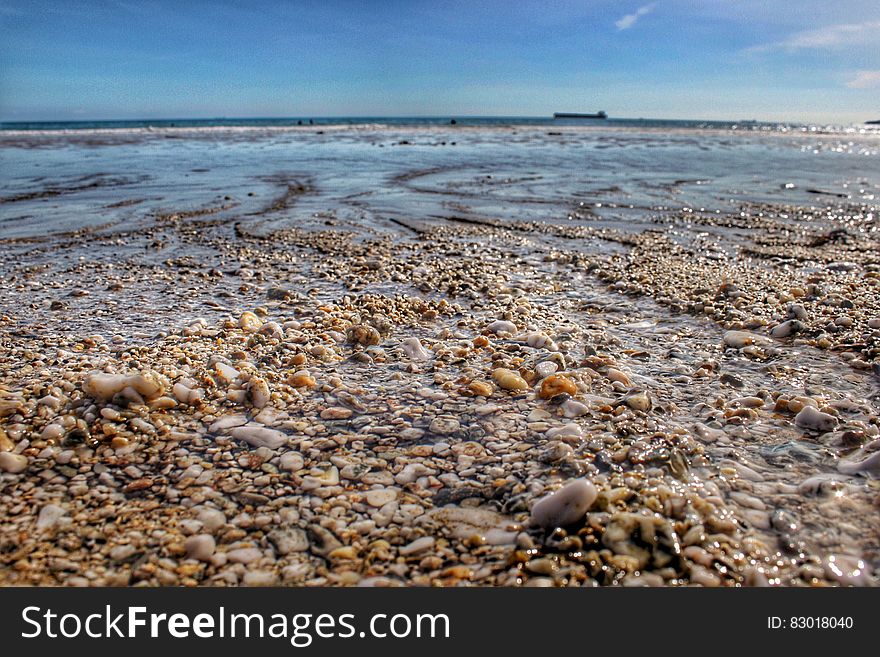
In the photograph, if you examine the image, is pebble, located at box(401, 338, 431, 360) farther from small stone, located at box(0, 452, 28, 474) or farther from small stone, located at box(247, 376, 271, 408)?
small stone, located at box(0, 452, 28, 474)

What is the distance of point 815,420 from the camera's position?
8.91ft

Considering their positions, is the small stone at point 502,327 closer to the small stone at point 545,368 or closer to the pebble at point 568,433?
the small stone at point 545,368

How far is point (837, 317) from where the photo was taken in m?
4.11

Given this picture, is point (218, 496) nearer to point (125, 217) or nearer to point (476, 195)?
point (125, 217)

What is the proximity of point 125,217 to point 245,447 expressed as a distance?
308 inches

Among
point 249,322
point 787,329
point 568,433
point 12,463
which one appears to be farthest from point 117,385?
Result: point 787,329

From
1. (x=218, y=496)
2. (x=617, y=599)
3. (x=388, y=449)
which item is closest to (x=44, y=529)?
(x=218, y=496)

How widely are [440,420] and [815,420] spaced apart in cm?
189

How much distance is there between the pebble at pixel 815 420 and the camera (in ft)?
8.83

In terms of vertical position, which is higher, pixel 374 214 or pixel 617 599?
pixel 374 214

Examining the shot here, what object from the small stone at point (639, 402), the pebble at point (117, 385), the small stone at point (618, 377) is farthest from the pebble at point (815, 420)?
the pebble at point (117, 385)

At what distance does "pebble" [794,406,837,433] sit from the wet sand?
0.01m

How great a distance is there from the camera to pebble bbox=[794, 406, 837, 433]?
2.69 metres

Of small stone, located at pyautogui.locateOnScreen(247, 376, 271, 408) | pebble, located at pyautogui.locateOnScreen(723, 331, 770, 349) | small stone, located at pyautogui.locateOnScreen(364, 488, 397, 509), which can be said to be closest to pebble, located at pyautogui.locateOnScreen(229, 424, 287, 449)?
small stone, located at pyautogui.locateOnScreen(247, 376, 271, 408)
